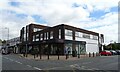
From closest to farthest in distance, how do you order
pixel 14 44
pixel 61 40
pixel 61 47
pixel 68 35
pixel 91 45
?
pixel 61 40, pixel 61 47, pixel 68 35, pixel 91 45, pixel 14 44

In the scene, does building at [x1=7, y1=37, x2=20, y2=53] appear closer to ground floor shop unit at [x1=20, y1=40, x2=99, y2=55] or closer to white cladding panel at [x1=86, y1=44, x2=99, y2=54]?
ground floor shop unit at [x1=20, y1=40, x2=99, y2=55]

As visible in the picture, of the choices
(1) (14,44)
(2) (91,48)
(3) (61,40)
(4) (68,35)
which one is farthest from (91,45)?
(1) (14,44)

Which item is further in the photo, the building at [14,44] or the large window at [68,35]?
the building at [14,44]

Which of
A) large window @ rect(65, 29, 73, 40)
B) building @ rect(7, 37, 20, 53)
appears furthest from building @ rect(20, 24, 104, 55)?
building @ rect(7, 37, 20, 53)

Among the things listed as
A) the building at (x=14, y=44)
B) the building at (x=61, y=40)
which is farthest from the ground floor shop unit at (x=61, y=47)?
the building at (x=14, y=44)

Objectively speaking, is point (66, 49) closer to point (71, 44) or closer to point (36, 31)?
point (71, 44)

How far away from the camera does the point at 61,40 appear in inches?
2114

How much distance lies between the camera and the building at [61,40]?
54928mm

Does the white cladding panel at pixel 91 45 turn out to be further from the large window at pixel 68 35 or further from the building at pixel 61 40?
the large window at pixel 68 35

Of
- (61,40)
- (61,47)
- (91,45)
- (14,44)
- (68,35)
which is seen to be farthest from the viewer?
(14,44)

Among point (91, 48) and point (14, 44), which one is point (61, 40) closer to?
point (91, 48)

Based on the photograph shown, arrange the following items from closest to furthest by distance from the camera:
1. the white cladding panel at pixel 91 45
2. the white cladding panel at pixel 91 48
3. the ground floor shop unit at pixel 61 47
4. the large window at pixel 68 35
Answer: the ground floor shop unit at pixel 61 47, the large window at pixel 68 35, the white cladding panel at pixel 91 45, the white cladding panel at pixel 91 48

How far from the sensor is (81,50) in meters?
60.8

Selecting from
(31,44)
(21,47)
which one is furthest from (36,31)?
(21,47)
